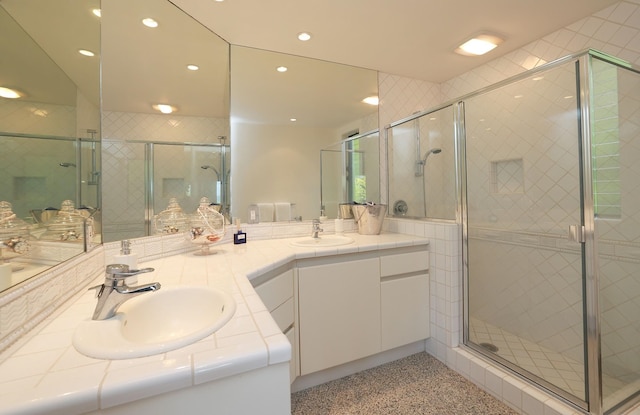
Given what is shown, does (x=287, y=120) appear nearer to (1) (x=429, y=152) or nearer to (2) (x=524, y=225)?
(1) (x=429, y=152)

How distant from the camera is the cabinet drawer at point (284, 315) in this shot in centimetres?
139

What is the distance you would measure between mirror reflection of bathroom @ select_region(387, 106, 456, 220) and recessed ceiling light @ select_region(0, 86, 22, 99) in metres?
2.19

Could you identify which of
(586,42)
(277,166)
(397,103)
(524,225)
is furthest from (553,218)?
(277,166)

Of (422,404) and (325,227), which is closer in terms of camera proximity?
(422,404)

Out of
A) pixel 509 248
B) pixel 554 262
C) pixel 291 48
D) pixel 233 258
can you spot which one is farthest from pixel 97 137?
pixel 554 262

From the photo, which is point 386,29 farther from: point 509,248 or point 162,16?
point 509,248

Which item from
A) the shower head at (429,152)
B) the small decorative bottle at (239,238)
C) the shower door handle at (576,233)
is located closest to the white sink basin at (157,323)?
the small decorative bottle at (239,238)

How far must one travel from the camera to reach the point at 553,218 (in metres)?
1.67

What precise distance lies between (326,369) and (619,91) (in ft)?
7.64

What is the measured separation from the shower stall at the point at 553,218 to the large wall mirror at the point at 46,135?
2.09m

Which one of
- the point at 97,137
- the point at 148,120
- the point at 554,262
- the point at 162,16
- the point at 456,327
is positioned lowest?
the point at 456,327

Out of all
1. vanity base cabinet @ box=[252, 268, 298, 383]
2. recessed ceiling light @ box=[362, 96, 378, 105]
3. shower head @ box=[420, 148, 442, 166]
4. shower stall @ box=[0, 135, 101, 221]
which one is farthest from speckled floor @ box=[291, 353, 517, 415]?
recessed ceiling light @ box=[362, 96, 378, 105]

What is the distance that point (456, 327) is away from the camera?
1.87 m

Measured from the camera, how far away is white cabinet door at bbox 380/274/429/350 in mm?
1820
